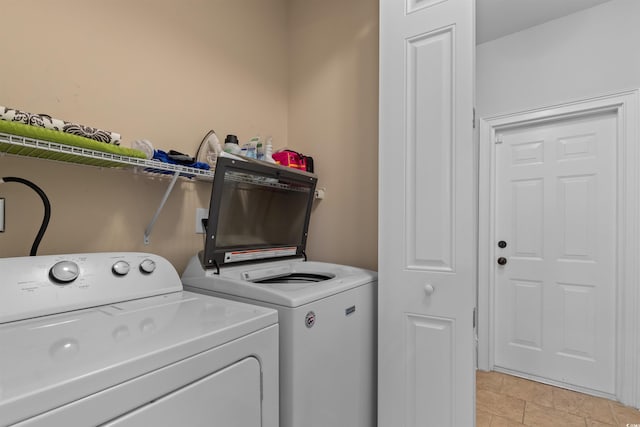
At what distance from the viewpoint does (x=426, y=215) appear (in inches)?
57.6

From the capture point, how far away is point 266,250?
5.69 ft

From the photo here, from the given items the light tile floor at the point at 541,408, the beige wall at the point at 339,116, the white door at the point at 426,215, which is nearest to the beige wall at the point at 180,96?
the beige wall at the point at 339,116

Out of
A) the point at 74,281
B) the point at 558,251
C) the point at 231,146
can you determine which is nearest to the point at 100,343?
the point at 74,281

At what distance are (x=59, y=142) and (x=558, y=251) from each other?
3.17 metres

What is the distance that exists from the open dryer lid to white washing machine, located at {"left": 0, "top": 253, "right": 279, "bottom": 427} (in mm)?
319

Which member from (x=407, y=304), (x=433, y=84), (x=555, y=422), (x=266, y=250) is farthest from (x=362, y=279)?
(x=555, y=422)

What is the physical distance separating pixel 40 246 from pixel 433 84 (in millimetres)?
1747

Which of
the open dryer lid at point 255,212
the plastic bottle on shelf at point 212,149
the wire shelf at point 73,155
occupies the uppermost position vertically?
the plastic bottle on shelf at point 212,149

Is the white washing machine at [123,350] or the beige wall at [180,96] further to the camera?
the beige wall at [180,96]

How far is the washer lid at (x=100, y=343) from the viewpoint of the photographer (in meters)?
0.54

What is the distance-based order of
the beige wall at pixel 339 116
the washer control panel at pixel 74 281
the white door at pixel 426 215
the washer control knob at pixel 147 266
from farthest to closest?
1. the beige wall at pixel 339 116
2. the white door at pixel 426 215
3. the washer control knob at pixel 147 266
4. the washer control panel at pixel 74 281

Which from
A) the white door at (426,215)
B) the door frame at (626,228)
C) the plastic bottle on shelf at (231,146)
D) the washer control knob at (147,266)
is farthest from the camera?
the door frame at (626,228)

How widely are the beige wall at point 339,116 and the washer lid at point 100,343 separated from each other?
1.08m

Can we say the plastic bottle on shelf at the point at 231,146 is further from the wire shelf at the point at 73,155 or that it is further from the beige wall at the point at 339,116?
the beige wall at the point at 339,116
